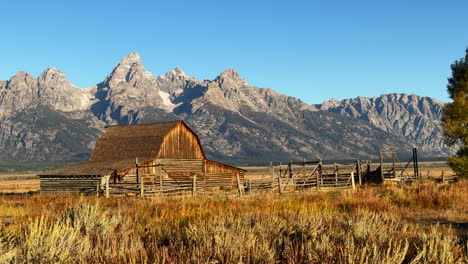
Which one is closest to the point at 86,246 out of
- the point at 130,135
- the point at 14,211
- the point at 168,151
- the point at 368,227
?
the point at 368,227

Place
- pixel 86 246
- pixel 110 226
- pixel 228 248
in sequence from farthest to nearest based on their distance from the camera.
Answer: pixel 110 226
pixel 86 246
pixel 228 248

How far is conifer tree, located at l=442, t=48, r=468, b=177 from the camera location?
2947cm

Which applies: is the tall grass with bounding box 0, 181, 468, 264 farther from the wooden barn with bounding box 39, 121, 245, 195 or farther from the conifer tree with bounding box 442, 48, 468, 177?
the wooden barn with bounding box 39, 121, 245, 195

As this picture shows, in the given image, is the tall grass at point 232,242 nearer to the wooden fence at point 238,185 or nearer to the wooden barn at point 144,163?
the wooden fence at point 238,185

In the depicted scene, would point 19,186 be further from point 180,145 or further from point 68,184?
point 180,145

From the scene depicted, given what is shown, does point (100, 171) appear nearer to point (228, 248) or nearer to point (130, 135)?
point (130, 135)

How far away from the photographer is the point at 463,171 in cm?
2952

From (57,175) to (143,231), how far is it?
1265 inches

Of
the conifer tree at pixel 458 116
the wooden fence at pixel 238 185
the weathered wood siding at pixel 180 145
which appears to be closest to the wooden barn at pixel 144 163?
the weathered wood siding at pixel 180 145

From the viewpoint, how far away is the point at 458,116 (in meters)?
29.9

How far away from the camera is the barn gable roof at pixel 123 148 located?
40062 mm

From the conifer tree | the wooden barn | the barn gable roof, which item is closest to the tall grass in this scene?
the conifer tree

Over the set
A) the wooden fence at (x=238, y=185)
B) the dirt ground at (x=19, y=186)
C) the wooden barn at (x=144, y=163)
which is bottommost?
the dirt ground at (x=19, y=186)

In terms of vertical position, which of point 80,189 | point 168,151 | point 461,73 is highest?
point 461,73
